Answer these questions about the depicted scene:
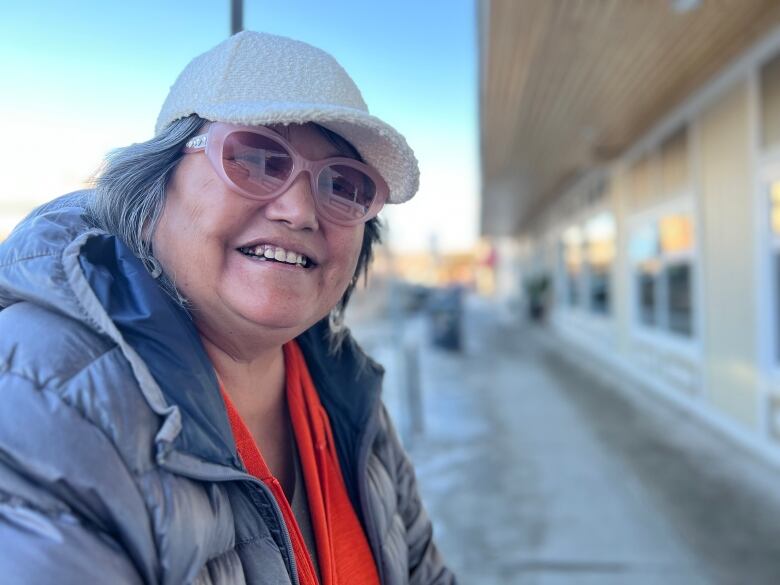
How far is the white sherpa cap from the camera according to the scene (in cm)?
93

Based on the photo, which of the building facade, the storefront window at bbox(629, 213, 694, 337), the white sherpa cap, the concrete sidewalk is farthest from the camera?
the storefront window at bbox(629, 213, 694, 337)

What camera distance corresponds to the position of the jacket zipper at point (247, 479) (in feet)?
2.62

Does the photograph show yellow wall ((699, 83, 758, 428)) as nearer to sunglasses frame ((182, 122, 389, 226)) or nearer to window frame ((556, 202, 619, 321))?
window frame ((556, 202, 619, 321))

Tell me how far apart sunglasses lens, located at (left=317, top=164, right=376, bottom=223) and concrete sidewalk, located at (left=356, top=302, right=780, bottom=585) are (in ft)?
8.48

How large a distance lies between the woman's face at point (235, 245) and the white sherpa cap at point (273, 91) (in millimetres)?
73

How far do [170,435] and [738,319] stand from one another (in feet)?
18.2

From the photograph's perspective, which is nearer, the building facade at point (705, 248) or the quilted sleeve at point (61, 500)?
the quilted sleeve at point (61, 500)

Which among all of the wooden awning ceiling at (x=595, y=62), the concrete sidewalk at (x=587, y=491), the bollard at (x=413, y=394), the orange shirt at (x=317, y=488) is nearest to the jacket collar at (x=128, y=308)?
the orange shirt at (x=317, y=488)

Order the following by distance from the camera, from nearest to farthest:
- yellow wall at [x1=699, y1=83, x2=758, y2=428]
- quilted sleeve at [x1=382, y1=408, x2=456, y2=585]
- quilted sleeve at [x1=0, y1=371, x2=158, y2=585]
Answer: quilted sleeve at [x1=0, y1=371, x2=158, y2=585] < quilted sleeve at [x1=382, y1=408, x2=456, y2=585] < yellow wall at [x1=699, y1=83, x2=758, y2=428]

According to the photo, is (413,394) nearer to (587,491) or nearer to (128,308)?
(587,491)

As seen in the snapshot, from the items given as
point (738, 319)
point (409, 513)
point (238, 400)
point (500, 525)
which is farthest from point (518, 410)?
point (238, 400)

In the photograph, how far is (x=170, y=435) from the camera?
79 centimetres

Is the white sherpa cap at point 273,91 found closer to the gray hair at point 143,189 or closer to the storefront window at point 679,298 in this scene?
the gray hair at point 143,189

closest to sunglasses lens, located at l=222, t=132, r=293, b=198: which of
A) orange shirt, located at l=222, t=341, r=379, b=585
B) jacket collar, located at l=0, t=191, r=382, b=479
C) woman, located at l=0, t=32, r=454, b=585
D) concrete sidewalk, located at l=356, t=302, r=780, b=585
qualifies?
woman, located at l=0, t=32, r=454, b=585
